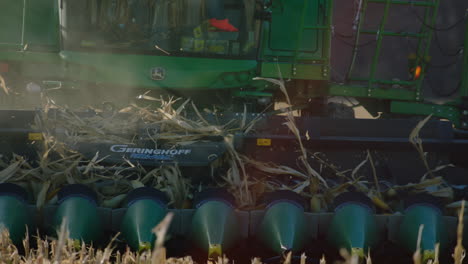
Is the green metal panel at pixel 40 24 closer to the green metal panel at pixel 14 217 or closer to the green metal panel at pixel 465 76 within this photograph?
the green metal panel at pixel 14 217

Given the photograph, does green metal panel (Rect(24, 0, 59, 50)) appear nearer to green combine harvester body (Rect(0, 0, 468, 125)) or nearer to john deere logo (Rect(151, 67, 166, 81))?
green combine harvester body (Rect(0, 0, 468, 125))

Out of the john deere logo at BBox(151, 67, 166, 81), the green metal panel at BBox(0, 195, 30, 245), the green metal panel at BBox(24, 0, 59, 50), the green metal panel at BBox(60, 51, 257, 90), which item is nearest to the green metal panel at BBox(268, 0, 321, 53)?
the green metal panel at BBox(60, 51, 257, 90)

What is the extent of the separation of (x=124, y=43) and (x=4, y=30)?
1538 millimetres

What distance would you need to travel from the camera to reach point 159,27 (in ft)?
23.0

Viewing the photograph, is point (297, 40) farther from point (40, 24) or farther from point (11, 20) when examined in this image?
point (11, 20)

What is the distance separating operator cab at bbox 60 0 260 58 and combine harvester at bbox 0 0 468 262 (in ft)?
0.04

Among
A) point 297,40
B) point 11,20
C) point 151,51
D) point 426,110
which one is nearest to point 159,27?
point 151,51

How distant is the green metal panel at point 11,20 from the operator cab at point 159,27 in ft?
2.50

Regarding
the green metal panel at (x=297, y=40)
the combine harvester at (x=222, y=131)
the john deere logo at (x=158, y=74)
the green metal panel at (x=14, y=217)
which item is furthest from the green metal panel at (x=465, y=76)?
the green metal panel at (x=14, y=217)

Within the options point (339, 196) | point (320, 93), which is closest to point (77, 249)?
point (339, 196)

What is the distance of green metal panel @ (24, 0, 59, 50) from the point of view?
25.1 ft

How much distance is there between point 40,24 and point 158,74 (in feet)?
4.96

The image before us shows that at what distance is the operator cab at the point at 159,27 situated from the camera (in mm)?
6992

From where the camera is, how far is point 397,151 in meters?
5.11
